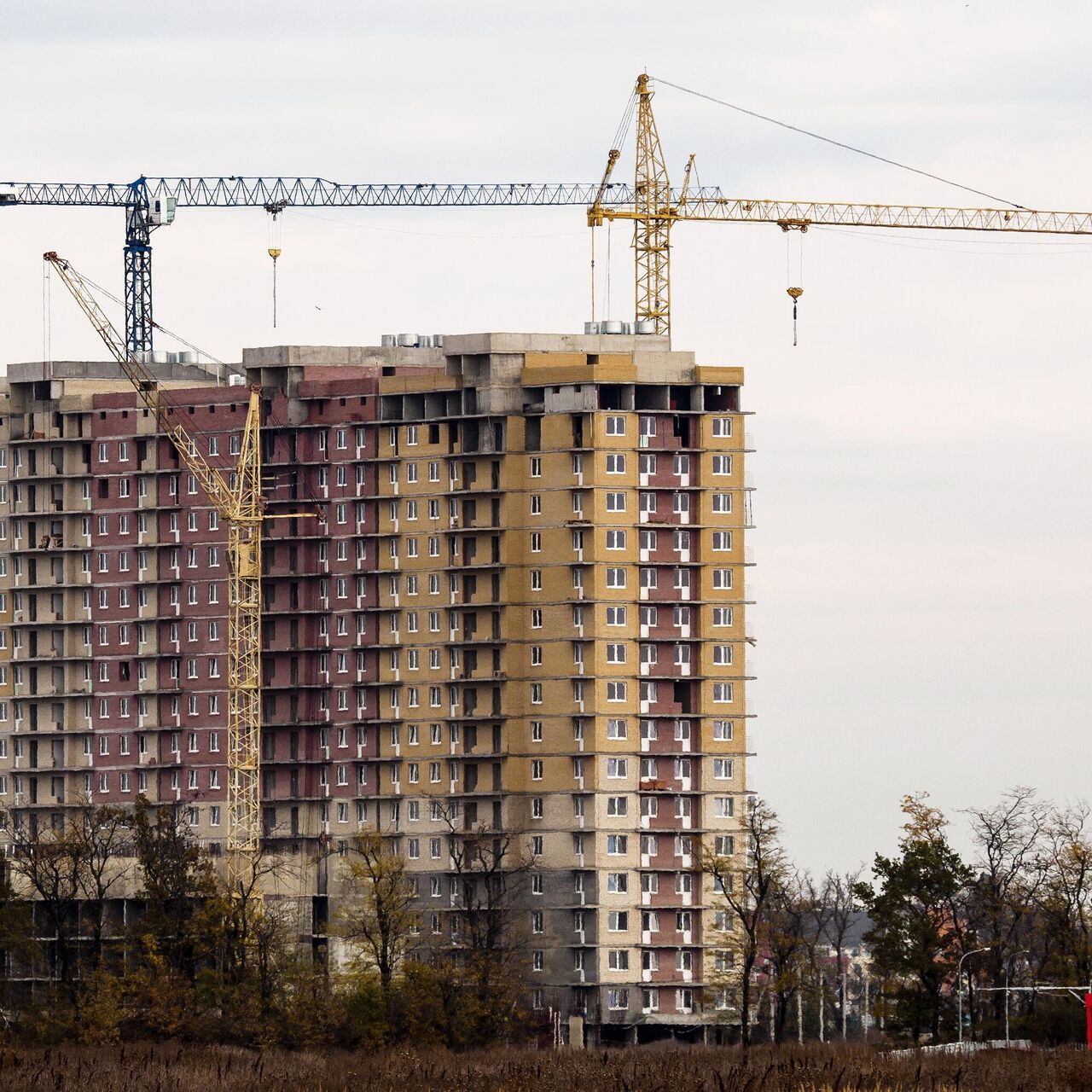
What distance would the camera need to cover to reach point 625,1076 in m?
166

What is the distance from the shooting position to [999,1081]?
159 metres

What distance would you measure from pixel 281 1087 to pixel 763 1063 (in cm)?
3435

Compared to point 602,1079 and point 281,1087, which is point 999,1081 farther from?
point 281,1087

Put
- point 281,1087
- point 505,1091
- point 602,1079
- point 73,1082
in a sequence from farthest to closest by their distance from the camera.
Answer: point 73,1082, point 281,1087, point 602,1079, point 505,1091

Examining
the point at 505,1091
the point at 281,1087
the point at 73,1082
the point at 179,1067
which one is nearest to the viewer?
the point at 505,1091

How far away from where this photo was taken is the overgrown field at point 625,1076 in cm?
15062

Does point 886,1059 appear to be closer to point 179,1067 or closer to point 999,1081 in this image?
point 999,1081

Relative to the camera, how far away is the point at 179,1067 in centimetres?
19950

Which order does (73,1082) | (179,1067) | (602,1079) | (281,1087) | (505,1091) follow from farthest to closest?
(179,1067), (73,1082), (281,1087), (602,1079), (505,1091)

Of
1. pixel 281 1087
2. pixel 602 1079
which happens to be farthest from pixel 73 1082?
pixel 602 1079

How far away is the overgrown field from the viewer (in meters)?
151

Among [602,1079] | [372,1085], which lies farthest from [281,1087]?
[602,1079]

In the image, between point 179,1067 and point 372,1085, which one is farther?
point 179,1067

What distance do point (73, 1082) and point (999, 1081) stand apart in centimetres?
5292
